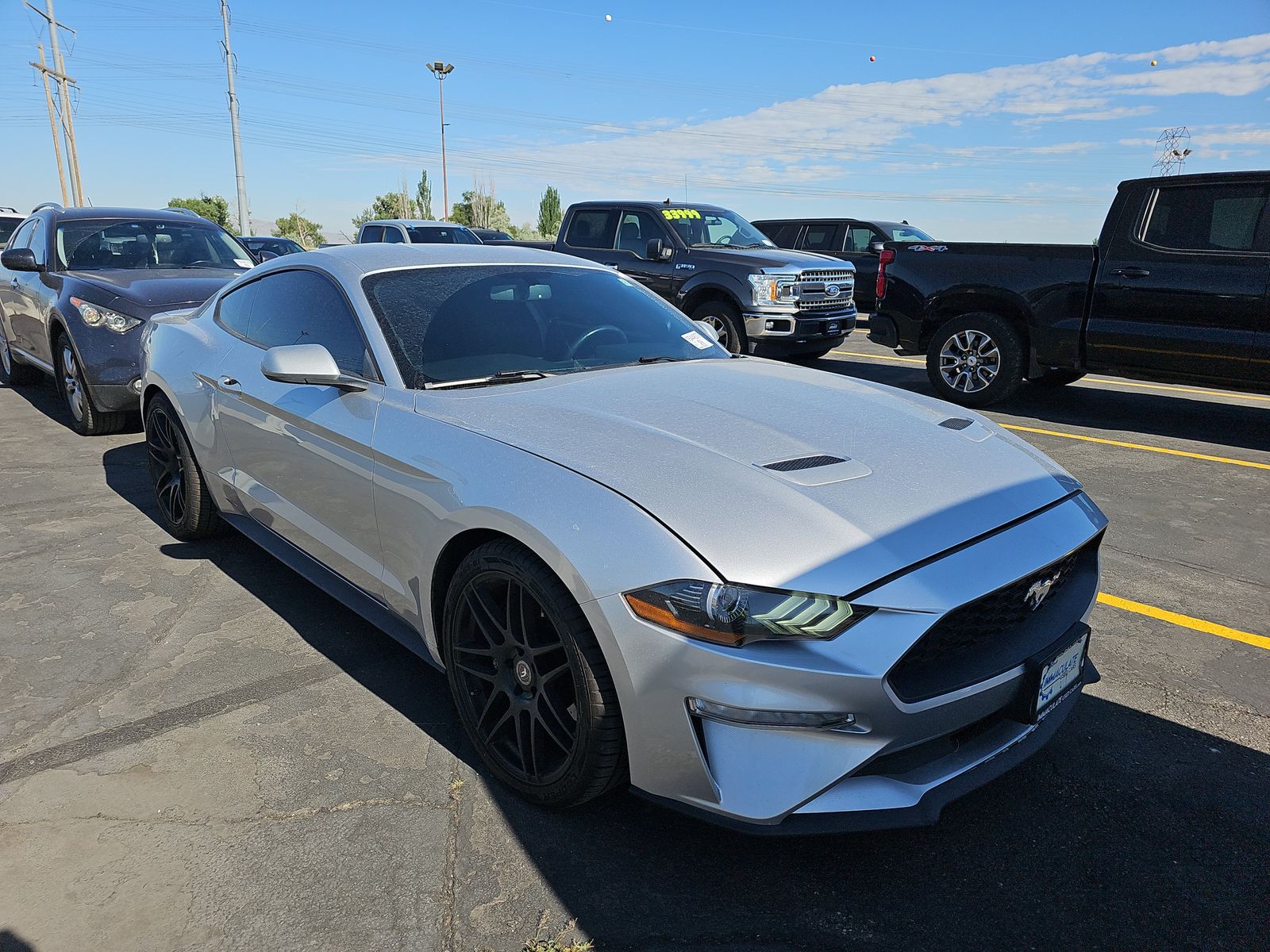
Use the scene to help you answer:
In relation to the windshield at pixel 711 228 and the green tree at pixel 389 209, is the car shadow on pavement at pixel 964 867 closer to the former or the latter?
the windshield at pixel 711 228

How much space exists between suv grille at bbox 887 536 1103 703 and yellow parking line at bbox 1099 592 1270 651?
1589mm

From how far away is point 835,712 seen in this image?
76.9 inches

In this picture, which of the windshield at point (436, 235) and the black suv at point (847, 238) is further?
the windshield at point (436, 235)

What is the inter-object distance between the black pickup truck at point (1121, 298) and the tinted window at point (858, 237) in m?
6.71

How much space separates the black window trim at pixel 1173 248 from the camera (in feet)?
21.8

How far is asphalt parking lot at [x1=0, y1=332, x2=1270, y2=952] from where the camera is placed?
2109 millimetres

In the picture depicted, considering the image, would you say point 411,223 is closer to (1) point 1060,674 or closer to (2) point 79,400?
(2) point 79,400

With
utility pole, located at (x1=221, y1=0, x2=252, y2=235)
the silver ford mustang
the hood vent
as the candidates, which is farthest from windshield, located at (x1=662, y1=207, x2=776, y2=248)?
utility pole, located at (x1=221, y1=0, x2=252, y2=235)

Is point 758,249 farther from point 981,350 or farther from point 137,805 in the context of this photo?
point 137,805

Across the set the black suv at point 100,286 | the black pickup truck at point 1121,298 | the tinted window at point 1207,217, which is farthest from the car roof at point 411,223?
the tinted window at point 1207,217

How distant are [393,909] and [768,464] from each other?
145 centimetres

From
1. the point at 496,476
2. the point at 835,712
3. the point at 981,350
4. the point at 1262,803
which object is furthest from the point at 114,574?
the point at 981,350

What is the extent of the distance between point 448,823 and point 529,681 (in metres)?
0.47

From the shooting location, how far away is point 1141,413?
837 cm
